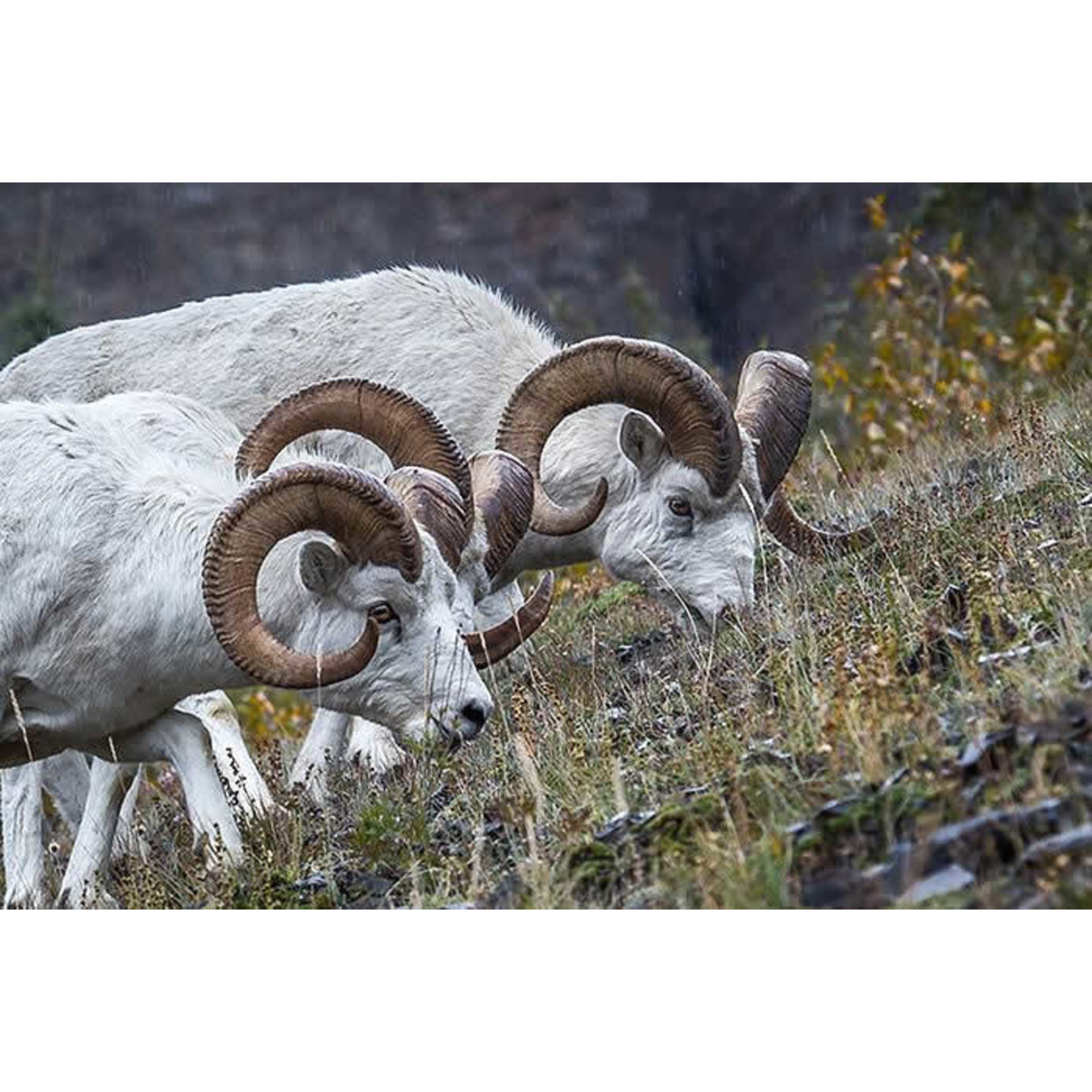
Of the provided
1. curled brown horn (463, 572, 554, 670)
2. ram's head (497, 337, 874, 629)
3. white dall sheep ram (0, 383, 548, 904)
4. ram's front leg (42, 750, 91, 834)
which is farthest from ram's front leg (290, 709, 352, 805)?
white dall sheep ram (0, 383, 548, 904)

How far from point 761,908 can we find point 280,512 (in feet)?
10.4

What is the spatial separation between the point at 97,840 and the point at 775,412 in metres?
4.38

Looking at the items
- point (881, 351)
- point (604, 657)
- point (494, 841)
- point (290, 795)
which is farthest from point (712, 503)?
point (881, 351)

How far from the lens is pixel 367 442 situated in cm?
994

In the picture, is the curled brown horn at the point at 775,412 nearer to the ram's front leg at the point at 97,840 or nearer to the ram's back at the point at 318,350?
the ram's back at the point at 318,350

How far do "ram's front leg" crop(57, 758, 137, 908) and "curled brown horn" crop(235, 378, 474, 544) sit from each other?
4.92 ft

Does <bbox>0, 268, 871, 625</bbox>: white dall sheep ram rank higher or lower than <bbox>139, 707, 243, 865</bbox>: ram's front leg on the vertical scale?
higher

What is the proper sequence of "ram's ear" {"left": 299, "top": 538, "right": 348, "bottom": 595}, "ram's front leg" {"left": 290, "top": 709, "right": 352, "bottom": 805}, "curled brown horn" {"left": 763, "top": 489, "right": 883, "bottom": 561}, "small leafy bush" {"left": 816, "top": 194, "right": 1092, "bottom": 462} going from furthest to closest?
"small leafy bush" {"left": 816, "top": 194, "right": 1092, "bottom": 462} < "curled brown horn" {"left": 763, "top": 489, "right": 883, "bottom": 561} < "ram's front leg" {"left": 290, "top": 709, "right": 352, "bottom": 805} < "ram's ear" {"left": 299, "top": 538, "right": 348, "bottom": 595}

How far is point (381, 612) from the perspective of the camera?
8.30 m

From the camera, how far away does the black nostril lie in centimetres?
810

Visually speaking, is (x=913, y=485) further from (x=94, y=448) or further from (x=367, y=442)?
(x=94, y=448)

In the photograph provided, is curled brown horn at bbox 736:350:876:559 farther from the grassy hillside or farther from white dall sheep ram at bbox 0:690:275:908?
white dall sheep ram at bbox 0:690:275:908

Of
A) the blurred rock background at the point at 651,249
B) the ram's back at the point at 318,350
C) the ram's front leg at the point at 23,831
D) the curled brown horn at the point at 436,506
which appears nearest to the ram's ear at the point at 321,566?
the curled brown horn at the point at 436,506

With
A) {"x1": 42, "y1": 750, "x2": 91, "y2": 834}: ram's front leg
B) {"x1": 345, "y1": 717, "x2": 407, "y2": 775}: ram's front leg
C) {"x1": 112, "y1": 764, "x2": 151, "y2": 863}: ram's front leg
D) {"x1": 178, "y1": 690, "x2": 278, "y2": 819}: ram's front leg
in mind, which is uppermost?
{"x1": 178, "y1": 690, "x2": 278, "y2": 819}: ram's front leg
